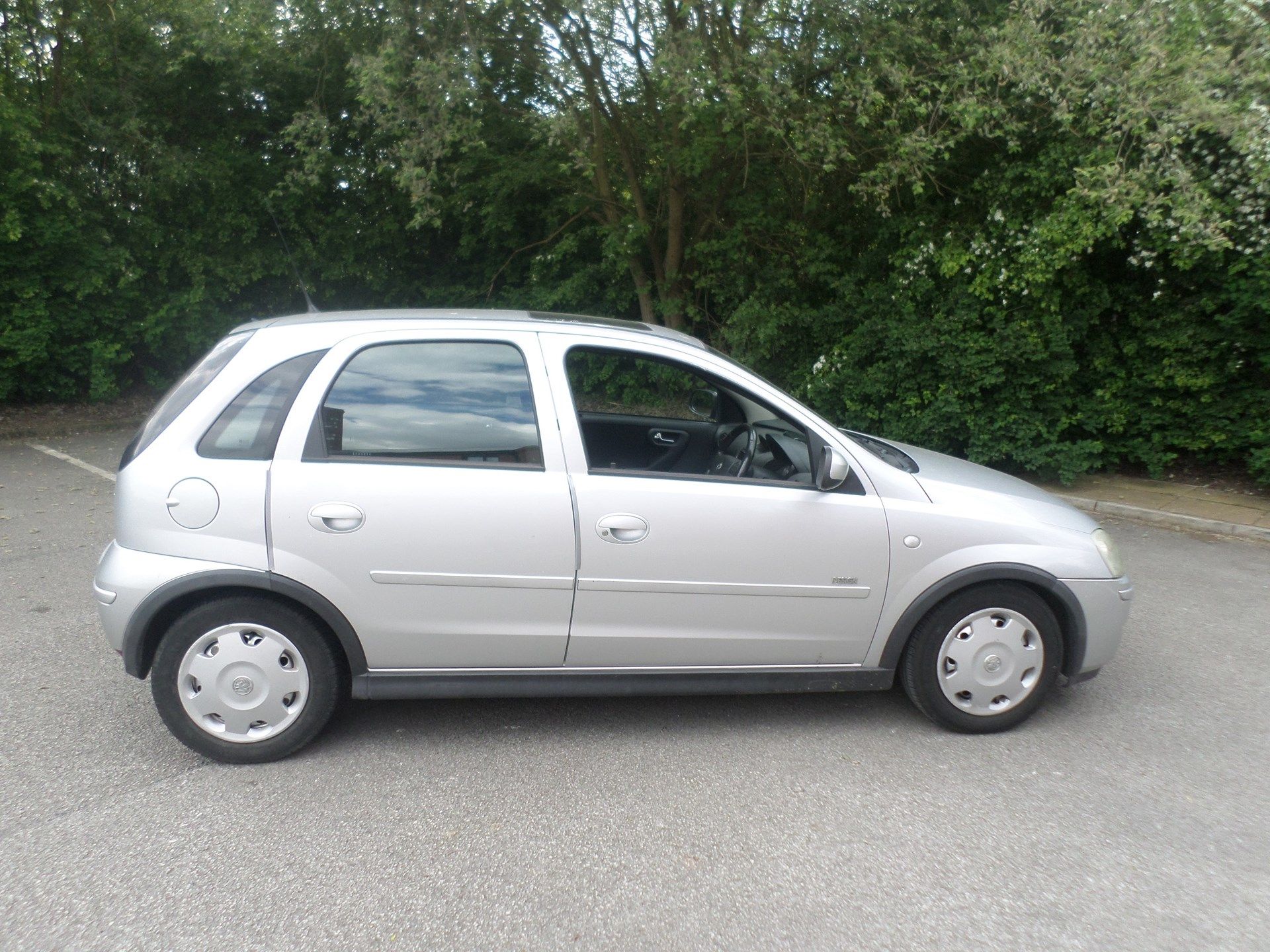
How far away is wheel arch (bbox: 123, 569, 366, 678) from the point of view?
12.1ft

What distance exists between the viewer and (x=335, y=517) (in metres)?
3.73

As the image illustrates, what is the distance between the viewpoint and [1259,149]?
299 inches

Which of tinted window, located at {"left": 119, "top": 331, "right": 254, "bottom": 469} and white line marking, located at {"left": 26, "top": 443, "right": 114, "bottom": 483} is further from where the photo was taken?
Answer: white line marking, located at {"left": 26, "top": 443, "right": 114, "bottom": 483}

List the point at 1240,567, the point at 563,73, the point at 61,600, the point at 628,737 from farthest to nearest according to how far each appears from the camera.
A: the point at 563,73
the point at 1240,567
the point at 61,600
the point at 628,737

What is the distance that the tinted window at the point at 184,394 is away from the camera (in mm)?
3855

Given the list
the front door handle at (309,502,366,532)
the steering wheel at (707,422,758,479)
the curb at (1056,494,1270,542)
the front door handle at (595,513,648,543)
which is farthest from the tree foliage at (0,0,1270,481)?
the front door handle at (309,502,366,532)

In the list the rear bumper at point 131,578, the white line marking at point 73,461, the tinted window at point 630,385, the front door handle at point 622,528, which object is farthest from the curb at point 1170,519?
the white line marking at point 73,461

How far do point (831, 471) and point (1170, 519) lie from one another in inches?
234

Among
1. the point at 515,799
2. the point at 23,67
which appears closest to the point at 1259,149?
the point at 515,799

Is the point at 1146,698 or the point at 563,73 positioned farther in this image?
the point at 563,73

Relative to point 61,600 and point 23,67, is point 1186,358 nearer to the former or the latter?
point 61,600

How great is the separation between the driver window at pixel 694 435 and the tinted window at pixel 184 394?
135 cm

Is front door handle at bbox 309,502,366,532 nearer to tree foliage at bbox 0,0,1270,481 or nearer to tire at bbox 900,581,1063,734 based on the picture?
tire at bbox 900,581,1063,734

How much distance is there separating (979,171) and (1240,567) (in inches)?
173
